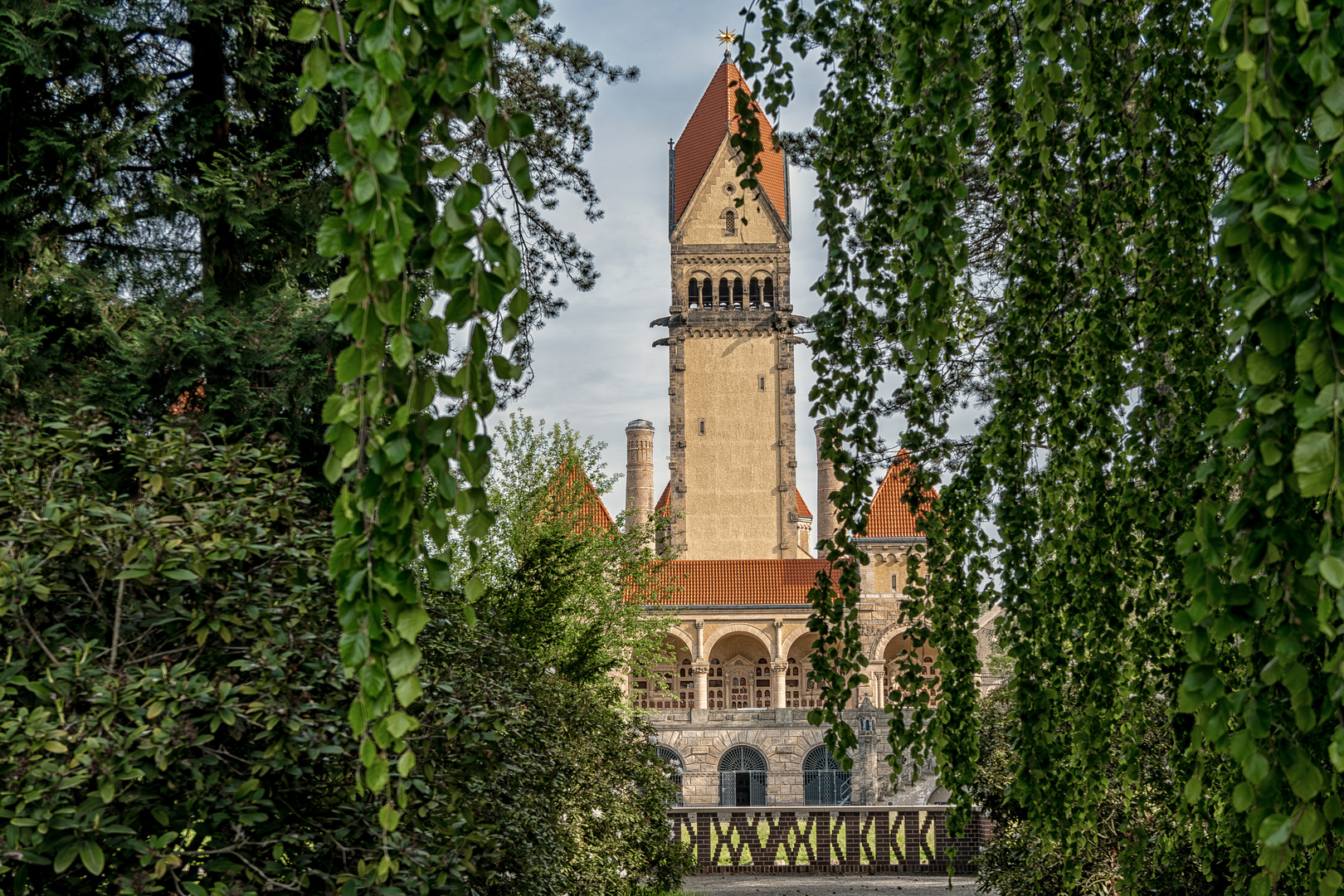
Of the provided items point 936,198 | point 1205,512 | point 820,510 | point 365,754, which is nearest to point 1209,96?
point 936,198

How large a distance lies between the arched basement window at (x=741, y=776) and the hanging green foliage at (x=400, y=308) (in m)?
35.9

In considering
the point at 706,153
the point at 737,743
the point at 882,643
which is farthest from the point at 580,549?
the point at 706,153

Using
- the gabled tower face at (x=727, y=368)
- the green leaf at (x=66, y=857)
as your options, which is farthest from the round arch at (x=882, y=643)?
the green leaf at (x=66, y=857)

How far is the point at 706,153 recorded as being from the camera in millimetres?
44375

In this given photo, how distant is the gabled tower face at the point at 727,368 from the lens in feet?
141

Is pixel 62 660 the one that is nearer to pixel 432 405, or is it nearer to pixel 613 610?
Result: pixel 432 405

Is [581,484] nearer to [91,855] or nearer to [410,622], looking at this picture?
[91,855]

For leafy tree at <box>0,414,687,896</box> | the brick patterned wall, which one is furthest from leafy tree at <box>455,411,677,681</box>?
leafy tree at <box>0,414,687,896</box>

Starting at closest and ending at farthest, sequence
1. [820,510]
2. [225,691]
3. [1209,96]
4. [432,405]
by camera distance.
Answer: [432,405]
[1209,96]
[225,691]
[820,510]

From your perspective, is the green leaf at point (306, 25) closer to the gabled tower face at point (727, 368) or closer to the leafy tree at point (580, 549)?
the leafy tree at point (580, 549)

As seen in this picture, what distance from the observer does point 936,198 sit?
9.66 ft

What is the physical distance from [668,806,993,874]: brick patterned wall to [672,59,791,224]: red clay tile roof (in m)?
28.8

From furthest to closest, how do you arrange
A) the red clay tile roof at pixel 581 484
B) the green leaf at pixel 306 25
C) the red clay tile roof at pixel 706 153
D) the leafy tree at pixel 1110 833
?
the red clay tile roof at pixel 706 153
the red clay tile roof at pixel 581 484
the leafy tree at pixel 1110 833
the green leaf at pixel 306 25

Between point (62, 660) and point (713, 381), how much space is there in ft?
132
